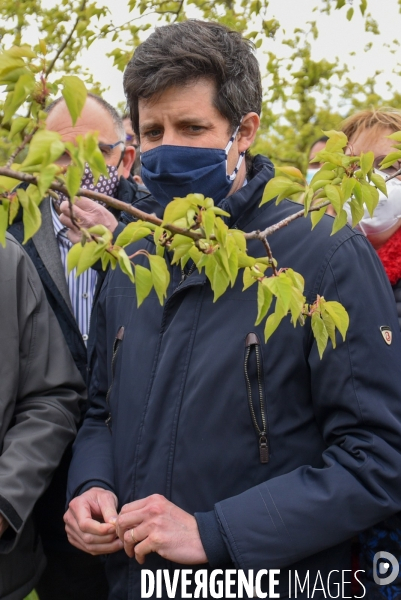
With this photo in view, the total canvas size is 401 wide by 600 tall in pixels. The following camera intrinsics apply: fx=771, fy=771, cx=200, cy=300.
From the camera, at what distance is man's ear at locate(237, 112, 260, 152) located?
8.51 feet

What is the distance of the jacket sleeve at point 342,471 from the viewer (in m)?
2.10

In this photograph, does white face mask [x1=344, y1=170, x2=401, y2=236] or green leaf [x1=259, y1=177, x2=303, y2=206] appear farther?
white face mask [x1=344, y1=170, x2=401, y2=236]

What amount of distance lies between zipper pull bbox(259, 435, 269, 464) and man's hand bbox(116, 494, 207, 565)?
26 cm

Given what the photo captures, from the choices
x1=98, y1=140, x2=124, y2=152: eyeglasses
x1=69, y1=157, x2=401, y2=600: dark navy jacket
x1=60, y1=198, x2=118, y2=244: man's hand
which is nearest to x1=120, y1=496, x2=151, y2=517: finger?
x1=69, y1=157, x2=401, y2=600: dark navy jacket

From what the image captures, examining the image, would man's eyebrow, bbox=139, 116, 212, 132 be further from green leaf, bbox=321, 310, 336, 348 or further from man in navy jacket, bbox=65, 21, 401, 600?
green leaf, bbox=321, 310, 336, 348

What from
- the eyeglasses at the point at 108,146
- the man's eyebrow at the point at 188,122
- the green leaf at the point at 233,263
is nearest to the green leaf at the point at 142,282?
the green leaf at the point at 233,263

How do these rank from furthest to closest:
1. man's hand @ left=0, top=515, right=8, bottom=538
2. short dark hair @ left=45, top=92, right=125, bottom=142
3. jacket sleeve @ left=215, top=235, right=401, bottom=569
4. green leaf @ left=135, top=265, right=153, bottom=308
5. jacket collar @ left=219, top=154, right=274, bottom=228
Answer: short dark hair @ left=45, top=92, right=125, bottom=142, man's hand @ left=0, top=515, right=8, bottom=538, jacket collar @ left=219, top=154, right=274, bottom=228, jacket sleeve @ left=215, top=235, right=401, bottom=569, green leaf @ left=135, top=265, right=153, bottom=308

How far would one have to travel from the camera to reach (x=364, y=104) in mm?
12203

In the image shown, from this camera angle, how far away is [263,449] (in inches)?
86.5

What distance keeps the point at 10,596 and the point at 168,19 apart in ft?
17.5

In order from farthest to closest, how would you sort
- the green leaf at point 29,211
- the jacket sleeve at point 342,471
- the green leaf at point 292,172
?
the jacket sleeve at point 342,471 < the green leaf at point 292,172 < the green leaf at point 29,211

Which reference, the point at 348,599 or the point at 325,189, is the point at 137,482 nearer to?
the point at 348,599

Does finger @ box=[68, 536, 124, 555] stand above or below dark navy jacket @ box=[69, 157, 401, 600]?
below

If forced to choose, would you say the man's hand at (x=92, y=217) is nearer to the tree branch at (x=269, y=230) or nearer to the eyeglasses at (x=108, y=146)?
the eyeglasses at (x=108, y=146)
